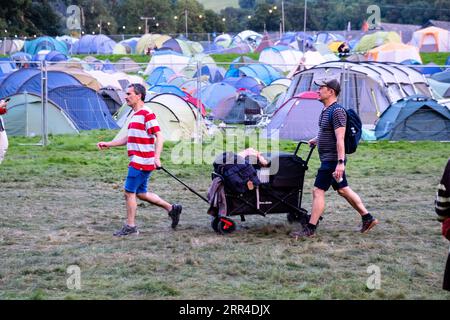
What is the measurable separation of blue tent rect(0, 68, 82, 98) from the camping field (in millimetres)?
8268

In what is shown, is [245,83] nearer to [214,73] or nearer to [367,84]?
[214,73]

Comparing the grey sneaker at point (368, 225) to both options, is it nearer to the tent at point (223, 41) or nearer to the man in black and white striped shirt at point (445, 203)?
the man in black and white striped shirt at point (445, 203)

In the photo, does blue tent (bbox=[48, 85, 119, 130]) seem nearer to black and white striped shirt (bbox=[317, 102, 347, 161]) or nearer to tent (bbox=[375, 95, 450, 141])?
tent (bbox=[375, 95, 450, 141])

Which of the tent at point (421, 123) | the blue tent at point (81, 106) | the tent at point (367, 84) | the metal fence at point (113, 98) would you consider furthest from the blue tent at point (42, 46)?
the tent at point (421, 123)

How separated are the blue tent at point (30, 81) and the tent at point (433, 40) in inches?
1657

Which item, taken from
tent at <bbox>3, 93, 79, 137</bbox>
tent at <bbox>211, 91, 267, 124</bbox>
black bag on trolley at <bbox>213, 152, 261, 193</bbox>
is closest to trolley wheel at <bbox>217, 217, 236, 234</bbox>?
black bag on trolley at <bbox>213, 152, 261, 193</bbox>

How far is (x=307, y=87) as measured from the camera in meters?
20.8

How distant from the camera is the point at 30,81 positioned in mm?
22750

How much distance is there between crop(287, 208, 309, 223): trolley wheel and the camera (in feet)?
28.2

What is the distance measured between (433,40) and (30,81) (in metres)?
43.7

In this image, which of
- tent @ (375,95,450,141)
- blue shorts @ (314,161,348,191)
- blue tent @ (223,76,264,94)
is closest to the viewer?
blue shorts @ (314,161,348,191)

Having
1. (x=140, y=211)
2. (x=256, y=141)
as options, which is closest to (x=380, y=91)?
(x=256, y=141)

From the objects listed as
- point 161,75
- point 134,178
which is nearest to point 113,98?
point 161,75

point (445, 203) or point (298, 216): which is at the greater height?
point (445, 203)
